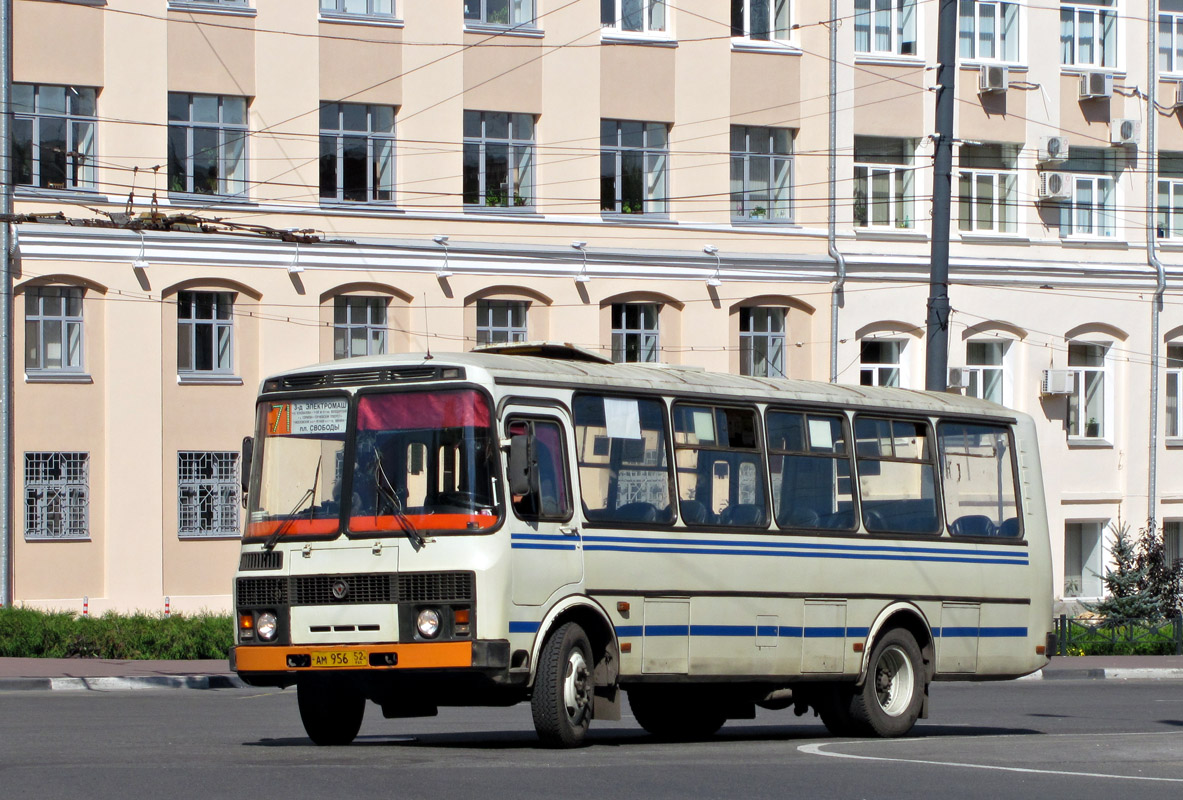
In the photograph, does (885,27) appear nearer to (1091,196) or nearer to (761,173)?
(761,173)

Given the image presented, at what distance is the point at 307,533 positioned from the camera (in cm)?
1294

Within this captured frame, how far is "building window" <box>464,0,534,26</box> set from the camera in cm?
3416

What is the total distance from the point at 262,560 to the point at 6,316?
63.8 ft

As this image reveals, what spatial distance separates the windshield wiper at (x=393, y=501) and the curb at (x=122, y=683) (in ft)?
38.0

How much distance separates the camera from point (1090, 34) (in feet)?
129

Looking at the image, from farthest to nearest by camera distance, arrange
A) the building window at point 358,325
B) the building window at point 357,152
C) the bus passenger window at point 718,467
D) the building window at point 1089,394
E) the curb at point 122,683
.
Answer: the building window at point 1089,394 → the building window at point 358,325 → the building window at point 357,152 → the curb at point 122,683 → the bus passenger window at point 718,467

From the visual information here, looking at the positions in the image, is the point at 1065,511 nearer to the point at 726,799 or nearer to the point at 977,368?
the point at 977,368

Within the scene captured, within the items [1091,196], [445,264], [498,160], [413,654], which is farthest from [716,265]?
[413,654]

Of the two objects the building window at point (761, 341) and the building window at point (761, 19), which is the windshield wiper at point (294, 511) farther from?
the building window at point (761, 19)

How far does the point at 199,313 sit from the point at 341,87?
190 inches

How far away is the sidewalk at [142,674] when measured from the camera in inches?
903

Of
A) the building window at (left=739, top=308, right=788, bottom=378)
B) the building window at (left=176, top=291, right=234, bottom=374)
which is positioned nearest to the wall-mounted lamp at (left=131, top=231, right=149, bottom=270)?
the building window at (left=176, top=291, right=234, bottom=374)

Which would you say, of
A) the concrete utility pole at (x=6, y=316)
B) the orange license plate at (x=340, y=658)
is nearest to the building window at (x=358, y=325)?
the concrete utility pole at (x=6, y=316)

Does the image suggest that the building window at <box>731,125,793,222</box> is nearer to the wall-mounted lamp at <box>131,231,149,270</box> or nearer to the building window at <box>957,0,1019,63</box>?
the building window at <box>957,0,1019,63</box>
